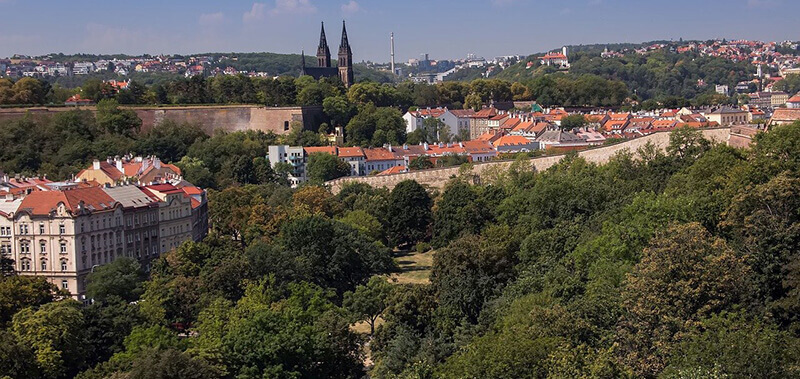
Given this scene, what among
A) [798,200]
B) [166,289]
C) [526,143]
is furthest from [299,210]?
[526,143]

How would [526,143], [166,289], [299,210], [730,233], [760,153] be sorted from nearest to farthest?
[730,233] < [760,153] < [166,289] < [299,210] < [526,143]

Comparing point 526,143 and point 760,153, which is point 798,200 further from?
point 526,143

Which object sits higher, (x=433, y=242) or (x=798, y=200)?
(x=798, y=200)

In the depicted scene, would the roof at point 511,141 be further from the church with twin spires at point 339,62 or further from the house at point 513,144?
the church with twin spires at point 339,62

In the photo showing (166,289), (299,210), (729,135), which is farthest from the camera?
(299,210)

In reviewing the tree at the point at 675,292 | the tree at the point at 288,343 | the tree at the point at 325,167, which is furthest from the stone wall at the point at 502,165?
the tree at the point at 675,292

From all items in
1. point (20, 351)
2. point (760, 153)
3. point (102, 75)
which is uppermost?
point (102, 75)
